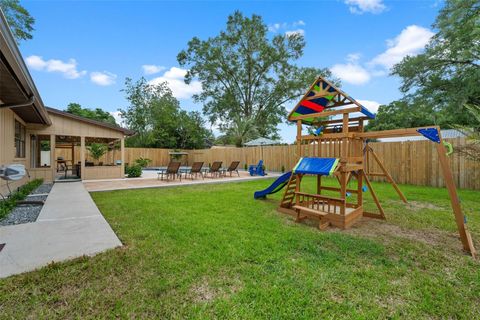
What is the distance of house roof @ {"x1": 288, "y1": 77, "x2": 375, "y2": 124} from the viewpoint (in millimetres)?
4723

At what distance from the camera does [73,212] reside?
4680 millimetres

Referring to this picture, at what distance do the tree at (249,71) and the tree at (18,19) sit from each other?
14.5 metres

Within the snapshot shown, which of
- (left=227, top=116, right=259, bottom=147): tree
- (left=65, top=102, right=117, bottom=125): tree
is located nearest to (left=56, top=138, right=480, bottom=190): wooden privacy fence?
(left=227, top=116, right=259, bottom=147): tree

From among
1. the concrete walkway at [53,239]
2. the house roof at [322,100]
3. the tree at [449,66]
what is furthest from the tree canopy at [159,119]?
the house roof at [322,100]

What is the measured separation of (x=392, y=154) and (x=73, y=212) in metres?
11.7

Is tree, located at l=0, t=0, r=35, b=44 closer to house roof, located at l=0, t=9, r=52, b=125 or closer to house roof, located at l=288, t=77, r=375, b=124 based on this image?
house roof, located at l=0, t=9, r=52, b=125

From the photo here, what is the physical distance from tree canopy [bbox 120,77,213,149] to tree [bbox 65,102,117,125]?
6.69 metres

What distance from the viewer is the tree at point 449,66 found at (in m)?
11.5

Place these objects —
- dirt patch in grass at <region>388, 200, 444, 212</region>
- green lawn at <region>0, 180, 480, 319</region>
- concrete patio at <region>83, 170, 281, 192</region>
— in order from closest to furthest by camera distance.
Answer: green lawn at <region>0, 180, 480, 319</region>, dirt patch in grass at <region>388, 200, 444, 212</region>, concrete patio at <region>83, 170, 281, 192</region>

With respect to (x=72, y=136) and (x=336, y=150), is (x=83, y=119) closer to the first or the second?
(x=72, y=136)

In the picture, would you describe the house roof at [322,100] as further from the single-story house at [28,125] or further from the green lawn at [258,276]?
the single-story house at [28,125]

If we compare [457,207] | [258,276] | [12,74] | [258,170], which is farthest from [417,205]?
[12,74]

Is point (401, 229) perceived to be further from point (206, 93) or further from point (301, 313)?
point (206, 93)

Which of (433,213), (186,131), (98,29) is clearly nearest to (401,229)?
(433,213)
